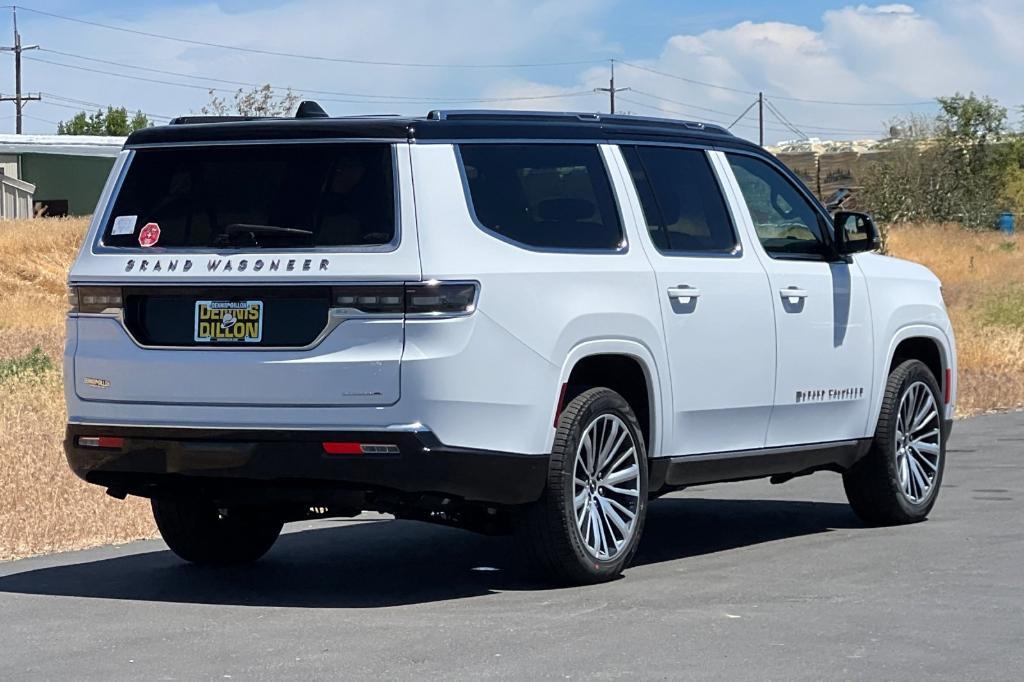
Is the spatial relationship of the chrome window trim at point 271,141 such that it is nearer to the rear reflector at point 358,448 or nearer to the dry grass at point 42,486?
the rear reflector at point 358,448

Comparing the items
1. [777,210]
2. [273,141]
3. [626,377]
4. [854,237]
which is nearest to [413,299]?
[273,141]

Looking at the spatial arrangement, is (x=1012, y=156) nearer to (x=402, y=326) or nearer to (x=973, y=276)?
(x=973, y=276)

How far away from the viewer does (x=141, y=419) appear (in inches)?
303

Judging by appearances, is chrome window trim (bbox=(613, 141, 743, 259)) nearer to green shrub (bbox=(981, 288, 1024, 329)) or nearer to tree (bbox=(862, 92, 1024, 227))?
green shrub (bbox=(981, 288, 1024, 329))

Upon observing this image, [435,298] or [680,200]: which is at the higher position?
[680,200]

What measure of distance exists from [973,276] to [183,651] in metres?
35.8

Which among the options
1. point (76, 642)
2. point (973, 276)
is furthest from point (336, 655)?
point (973, 276)

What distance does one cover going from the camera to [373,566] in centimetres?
880

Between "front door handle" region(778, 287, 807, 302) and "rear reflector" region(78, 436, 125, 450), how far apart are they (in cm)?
336

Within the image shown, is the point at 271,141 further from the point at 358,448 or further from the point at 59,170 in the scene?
the point at 59,170

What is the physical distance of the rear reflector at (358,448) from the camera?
7250mm

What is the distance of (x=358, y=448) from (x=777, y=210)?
320 cm

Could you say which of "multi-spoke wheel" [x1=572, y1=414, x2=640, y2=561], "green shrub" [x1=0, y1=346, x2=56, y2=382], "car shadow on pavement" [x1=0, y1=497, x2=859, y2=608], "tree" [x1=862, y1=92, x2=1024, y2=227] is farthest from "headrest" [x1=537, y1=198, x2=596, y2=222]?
"tree" [x1=862, y1=92, x2=1024, y2=227]

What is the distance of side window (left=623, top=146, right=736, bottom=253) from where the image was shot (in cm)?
854
